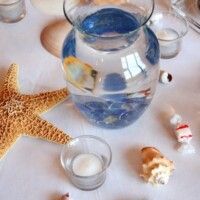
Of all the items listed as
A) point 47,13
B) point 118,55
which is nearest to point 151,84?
point 118,55

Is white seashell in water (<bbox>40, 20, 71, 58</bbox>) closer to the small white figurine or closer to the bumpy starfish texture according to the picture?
the bumpy starfish texture

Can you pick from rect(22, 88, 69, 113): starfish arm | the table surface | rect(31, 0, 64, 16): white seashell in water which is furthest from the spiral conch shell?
rect(31, 0, 64, 16): white seashell in water

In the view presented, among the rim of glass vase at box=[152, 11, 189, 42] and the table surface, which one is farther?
the rim of glass vase at box=[152, 11, 189, 42]

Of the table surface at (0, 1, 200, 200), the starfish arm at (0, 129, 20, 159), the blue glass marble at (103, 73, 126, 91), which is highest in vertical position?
the blue glass marble at (103, 73, 126, 91)

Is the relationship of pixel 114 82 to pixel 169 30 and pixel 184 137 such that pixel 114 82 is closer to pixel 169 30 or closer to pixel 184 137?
pixel 184 137

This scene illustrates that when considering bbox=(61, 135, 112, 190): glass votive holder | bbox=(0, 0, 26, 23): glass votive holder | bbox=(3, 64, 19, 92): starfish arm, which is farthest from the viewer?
bbox=(0, 0, 26, 23): glass votive holder

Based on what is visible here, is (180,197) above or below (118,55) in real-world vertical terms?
below

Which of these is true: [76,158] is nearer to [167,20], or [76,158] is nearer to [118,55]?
[118,55]
